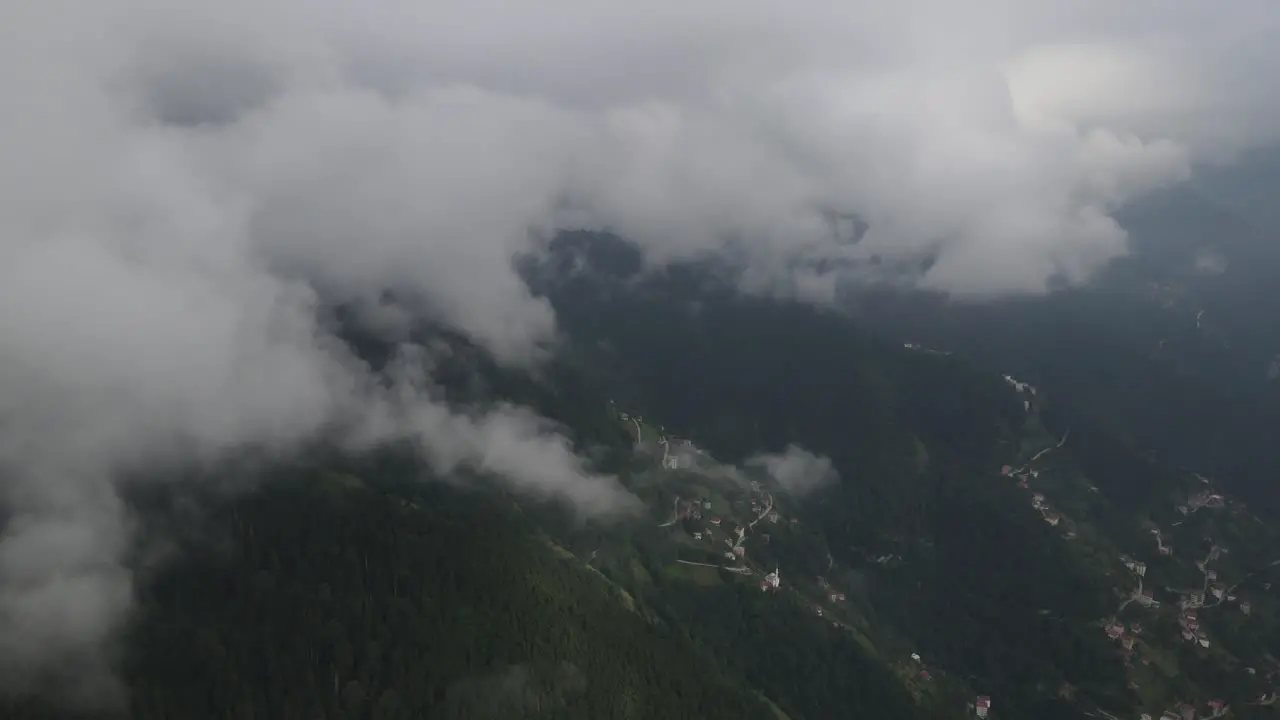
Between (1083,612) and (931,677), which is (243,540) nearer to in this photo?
(931,677)

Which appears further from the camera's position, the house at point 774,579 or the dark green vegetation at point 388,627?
the house at point 774,579

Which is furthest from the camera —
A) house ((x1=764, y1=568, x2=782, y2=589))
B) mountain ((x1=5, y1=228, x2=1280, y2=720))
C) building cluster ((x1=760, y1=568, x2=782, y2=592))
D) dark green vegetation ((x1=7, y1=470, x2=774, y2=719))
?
house ((x1=764, y1=568, x2=782, y2=589))

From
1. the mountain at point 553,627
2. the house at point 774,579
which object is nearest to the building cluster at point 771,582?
the house at point 774,579

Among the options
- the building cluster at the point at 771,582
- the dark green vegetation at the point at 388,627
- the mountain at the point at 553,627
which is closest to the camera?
the dark green vegetation at the point at 388,627

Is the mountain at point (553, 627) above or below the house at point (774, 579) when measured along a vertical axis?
below

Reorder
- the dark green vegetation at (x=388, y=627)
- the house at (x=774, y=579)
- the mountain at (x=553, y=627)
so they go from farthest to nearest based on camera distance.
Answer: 1. the house at (x=774, y=579)
2. the mountain at (x=553, y=627)
3. the dark green vegetation at (x=388, y=627)

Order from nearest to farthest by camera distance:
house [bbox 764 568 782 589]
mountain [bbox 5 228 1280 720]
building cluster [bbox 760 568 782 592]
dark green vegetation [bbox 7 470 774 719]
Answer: dark green vegetation [bbox 7 470 774 719]
mountain [bbox 5 228 1280 720]
building cluster [bbox 760 568 782 592]
house [bbox 764 568 782 589]

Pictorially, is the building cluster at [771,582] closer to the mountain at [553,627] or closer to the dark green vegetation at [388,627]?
the mountain at [553,627]

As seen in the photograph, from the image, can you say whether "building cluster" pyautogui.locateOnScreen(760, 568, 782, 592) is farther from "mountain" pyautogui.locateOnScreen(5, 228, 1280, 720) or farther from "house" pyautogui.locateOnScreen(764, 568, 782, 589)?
"mountain" pyautogui.locateOnScreen(5, 228, 1280, 720)

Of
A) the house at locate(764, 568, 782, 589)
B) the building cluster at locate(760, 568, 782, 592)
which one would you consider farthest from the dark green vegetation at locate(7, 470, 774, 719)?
the house at locate(764, 568, 782, 589)

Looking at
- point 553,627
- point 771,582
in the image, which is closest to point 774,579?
point 771,582

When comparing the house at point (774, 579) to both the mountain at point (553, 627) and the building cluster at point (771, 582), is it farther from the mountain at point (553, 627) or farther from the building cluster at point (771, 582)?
the mountain at point (553, 627)
